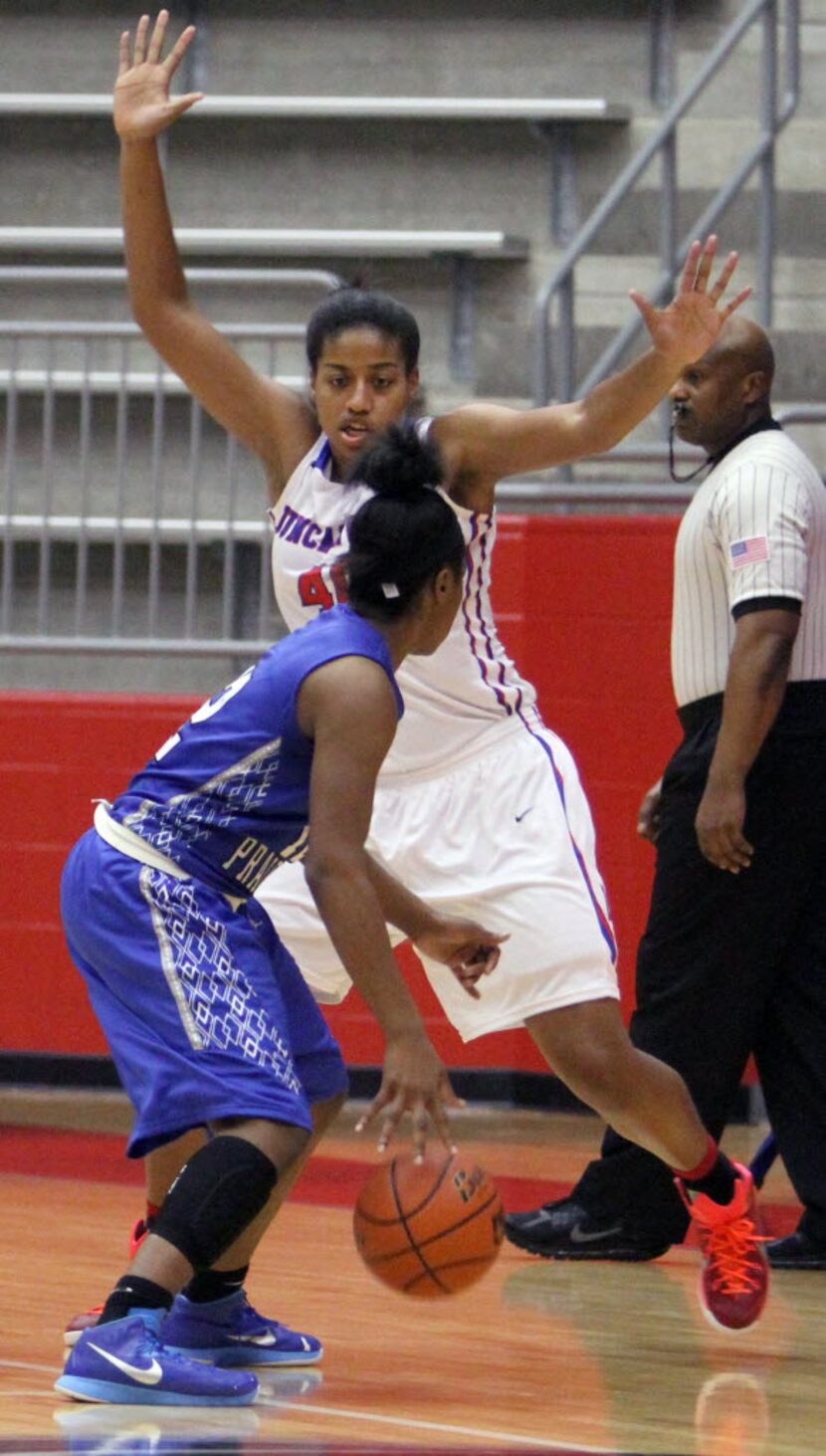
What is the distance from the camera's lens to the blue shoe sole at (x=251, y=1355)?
164 inches

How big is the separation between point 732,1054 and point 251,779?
1.94 meters

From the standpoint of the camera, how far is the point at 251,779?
13.2ft

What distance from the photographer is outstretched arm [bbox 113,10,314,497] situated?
4980 millimetres

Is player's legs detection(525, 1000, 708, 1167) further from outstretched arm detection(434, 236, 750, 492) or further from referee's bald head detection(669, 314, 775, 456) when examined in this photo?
referee's bald head detection(669, 314, 775, 456)

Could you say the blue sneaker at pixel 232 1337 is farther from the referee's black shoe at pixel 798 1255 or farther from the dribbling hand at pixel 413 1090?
the referee's black shoe at pixel 798 1255

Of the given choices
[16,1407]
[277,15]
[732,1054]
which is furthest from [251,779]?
[277,15]

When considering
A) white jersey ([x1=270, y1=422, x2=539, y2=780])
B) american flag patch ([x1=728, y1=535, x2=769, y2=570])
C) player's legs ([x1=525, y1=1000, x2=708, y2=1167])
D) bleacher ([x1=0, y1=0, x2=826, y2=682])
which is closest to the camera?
player's legs ([x1=525, y1=1000, x2=708, y2=1167])

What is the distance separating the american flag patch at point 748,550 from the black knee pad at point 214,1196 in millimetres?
2102

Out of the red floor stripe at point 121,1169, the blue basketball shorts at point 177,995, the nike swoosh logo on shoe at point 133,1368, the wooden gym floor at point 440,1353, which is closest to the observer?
the wooden gym floor at point 440,1353

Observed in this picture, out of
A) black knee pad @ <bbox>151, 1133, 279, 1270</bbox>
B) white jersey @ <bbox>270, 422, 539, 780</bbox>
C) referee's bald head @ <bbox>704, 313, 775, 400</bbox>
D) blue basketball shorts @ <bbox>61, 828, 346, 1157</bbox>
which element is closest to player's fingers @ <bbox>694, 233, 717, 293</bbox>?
white jersey @ <bbox>270, 422, 539, 780</bbox>

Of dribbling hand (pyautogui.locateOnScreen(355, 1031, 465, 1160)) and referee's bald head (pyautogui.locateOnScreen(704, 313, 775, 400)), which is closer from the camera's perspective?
dribbling hand (pyautogui.locateOnScreen(355, 1031, 465, 1160))

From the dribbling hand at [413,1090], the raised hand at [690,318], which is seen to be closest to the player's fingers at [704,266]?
the raised hand at [690,318]

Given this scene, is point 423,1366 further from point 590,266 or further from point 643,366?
point 590,266

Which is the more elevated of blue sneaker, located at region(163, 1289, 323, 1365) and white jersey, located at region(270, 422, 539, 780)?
white jersey, located at region(270, 422, 539, 780)
